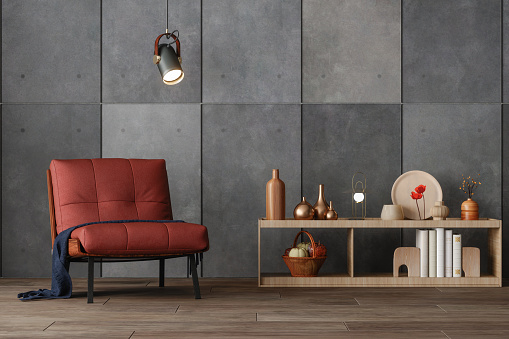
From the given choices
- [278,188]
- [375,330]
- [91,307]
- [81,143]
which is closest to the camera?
[375,330]

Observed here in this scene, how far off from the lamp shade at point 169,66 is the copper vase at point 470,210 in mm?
2335

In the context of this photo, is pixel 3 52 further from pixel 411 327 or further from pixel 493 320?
pixel 493 320

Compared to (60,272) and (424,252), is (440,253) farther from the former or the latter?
(60,272)

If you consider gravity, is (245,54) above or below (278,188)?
above

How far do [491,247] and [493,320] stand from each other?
1451mm

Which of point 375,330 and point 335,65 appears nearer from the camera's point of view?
point 375,330

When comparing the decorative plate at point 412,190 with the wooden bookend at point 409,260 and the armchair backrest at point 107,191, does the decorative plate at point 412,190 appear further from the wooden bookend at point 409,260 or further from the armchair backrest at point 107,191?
the armchair backrest at point 107,191

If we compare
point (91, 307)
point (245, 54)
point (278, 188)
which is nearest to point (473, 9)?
point (245, 54)

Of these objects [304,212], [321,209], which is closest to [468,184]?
[321,209]

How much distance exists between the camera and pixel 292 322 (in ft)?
9.27

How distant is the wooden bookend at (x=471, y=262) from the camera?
4047mm

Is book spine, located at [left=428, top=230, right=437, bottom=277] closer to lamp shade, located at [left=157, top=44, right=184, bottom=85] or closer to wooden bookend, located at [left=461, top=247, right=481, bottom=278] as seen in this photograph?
wooden bookend, located at [left=461, top=247, right=481, bottom=278]

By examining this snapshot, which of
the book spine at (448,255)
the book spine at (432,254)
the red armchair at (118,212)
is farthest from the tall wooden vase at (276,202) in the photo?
the book spine at (448,255)

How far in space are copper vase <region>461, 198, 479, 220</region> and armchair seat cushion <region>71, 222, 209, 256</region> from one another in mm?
1994
